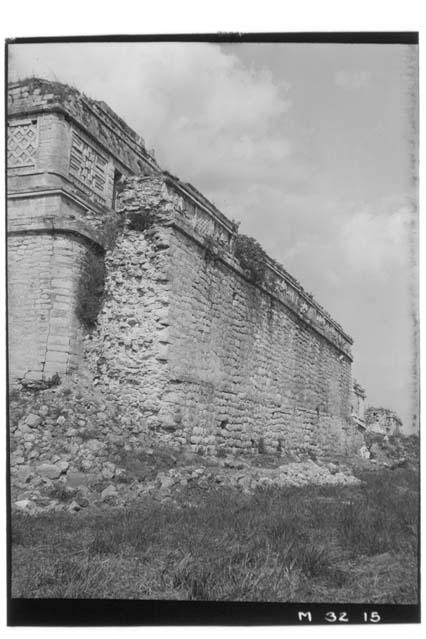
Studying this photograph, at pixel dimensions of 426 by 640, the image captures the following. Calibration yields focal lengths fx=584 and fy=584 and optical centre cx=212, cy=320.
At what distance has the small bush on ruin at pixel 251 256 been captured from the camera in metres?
10.3

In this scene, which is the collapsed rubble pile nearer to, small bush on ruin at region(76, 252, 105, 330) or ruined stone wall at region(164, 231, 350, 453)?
ruined stone wall at region(164, 231, 350, 453)

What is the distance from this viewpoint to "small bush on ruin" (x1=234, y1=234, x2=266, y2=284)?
1028 centimetres

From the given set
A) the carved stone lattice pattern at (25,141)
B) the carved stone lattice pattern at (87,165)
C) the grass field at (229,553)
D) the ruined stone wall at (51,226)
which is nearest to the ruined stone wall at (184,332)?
the ruined stone wall at (51,226)

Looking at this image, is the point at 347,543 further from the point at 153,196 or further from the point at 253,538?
the point at 153,196

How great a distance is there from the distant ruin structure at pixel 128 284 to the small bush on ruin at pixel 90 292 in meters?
0.02

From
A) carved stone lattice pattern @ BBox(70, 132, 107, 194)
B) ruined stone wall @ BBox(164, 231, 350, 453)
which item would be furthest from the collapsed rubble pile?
carved stone lattice pattern @ BBox(70, 132, 107, 194)

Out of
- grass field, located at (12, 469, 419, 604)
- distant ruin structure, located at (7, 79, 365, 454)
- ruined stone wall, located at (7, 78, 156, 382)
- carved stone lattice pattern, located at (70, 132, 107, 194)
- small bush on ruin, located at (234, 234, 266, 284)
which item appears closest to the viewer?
grass field, located at (12, 469, 419, 604)

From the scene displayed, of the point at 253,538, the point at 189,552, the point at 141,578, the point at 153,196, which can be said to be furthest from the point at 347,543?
the point at 153,196

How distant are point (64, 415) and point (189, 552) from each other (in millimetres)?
3506

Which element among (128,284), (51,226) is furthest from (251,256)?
(51,226)

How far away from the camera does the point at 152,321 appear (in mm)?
8094

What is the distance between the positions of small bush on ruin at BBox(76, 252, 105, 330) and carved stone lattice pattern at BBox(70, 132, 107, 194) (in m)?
Answer: 1.70

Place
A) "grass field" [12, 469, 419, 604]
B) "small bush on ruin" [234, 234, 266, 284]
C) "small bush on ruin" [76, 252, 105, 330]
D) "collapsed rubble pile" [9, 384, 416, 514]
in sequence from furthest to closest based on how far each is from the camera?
1. "small bush on ruin" [234, 234, 266, 284]
2. "small bush on ruin" [76, 252, 105, 330]
3. "collapsed rubble pile" [9, 384, 416, 514]
4. "grass field" [12, 469, 419, 604]

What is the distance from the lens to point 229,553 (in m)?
4.05
